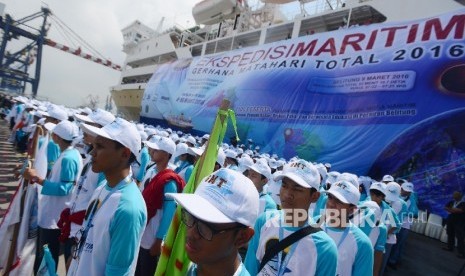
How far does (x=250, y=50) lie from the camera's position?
675 inches

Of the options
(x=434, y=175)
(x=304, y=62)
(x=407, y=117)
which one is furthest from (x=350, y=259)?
(x=304, y=62)

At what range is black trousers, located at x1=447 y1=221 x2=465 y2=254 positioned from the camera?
732 cm

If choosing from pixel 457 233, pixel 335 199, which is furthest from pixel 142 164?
pixel 457 233

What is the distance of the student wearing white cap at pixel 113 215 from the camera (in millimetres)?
1588

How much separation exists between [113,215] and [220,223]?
0.79 metres

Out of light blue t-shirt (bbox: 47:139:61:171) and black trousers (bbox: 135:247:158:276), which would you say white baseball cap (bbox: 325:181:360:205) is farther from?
light blue t-shirt (bbox: 47:139:61:171)

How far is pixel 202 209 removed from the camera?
109cm

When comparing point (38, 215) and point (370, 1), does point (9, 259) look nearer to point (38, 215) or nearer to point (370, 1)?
point (38, 215)

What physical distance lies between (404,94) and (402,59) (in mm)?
1355

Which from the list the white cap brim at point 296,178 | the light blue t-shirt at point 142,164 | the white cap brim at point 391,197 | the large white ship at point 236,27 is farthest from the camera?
the large white ship at point 236,27

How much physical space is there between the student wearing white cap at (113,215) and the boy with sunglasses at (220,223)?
1.94 feet

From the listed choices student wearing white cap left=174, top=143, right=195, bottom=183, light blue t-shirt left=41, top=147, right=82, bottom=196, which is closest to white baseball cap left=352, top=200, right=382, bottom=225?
student wearing white cap left=174, top=143, right=195, bottom=183

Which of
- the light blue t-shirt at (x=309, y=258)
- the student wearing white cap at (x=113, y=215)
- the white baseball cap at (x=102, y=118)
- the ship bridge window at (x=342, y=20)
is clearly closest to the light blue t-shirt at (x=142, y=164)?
the white baseball cap at (x=102, y=118)

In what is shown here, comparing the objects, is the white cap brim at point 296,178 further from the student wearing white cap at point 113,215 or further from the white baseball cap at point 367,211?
the white baseball cap at point 367,211
